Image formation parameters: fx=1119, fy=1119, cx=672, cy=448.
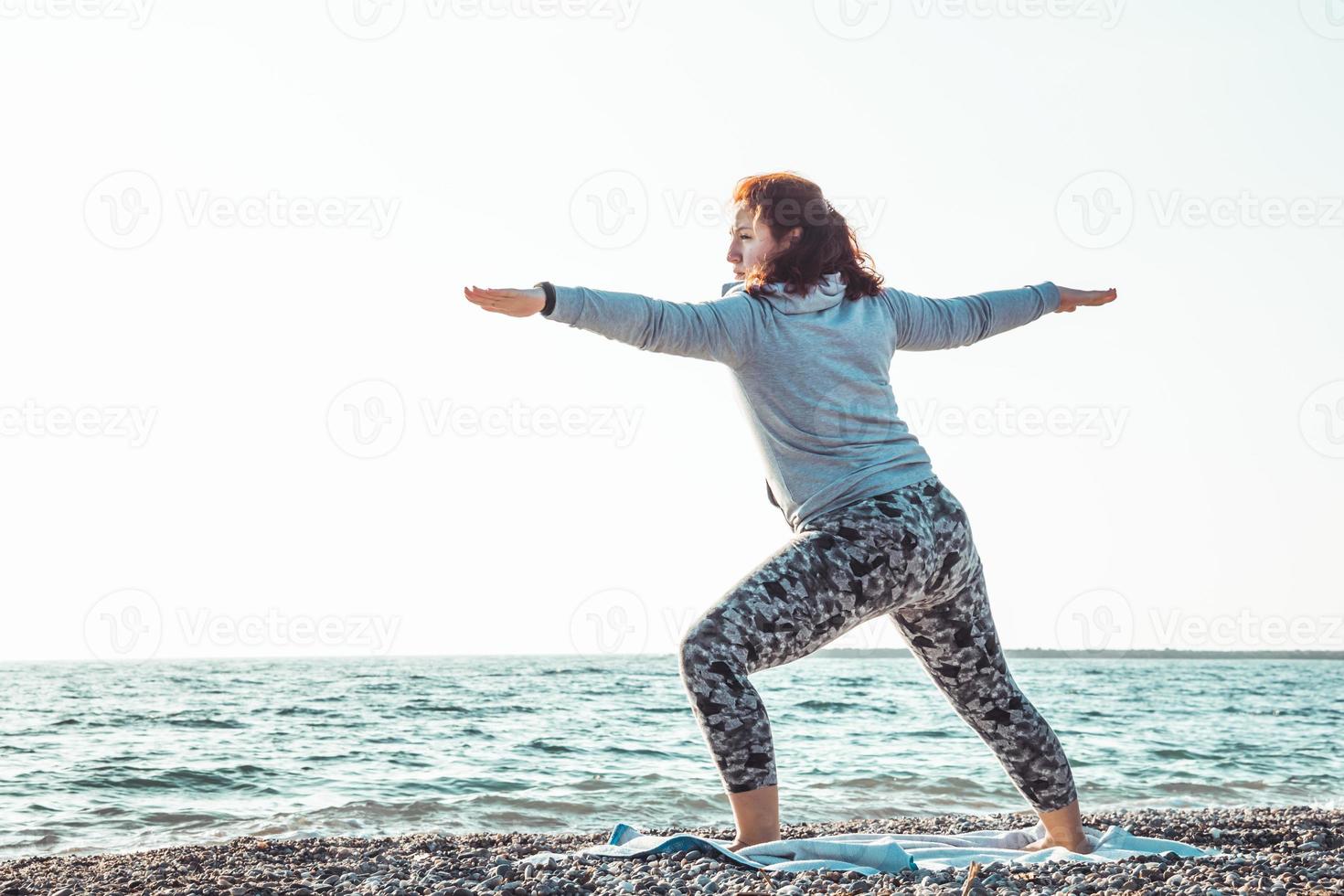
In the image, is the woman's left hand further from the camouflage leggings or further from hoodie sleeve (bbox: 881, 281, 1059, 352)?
hoodie sleeve (bbox: 881, 281, 1059, 352)

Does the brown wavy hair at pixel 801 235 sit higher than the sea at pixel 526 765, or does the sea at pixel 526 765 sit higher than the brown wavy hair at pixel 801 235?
the brown wavy hair at pixel 801 235

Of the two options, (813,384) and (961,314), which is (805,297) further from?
(961,314)

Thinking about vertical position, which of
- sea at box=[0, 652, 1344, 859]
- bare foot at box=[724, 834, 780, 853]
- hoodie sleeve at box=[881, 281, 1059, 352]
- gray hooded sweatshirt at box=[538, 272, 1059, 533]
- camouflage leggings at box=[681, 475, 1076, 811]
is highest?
hoodie sleeve at box=[881, 281, 1059, 352]

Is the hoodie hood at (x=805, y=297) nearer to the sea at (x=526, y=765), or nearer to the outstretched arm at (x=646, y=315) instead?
the outstretched arm at (x=646, y=315)

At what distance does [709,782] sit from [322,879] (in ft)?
20.3

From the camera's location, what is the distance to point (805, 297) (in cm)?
345

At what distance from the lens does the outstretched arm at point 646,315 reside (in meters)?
2.99

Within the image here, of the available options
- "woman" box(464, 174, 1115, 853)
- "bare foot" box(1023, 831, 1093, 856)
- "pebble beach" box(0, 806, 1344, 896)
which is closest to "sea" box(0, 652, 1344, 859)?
"pebble beach" box(0, 806, 1344, 896)

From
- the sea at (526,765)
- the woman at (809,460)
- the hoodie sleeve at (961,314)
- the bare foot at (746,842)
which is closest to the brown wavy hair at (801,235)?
the woman at (809,460)

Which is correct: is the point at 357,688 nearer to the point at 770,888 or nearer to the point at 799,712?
the point at 799,712

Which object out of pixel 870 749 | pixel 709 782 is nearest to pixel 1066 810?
pixel 709 782

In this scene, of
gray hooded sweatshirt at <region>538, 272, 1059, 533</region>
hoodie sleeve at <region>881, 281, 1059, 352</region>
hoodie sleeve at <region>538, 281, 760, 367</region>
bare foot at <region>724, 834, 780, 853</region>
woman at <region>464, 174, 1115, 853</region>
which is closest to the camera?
hoodie sleeve at <region>538, 281, 760, 367</region>

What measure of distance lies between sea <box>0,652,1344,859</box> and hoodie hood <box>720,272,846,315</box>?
3453 millimetres

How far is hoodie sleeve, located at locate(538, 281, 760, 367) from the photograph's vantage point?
10.1 feet
